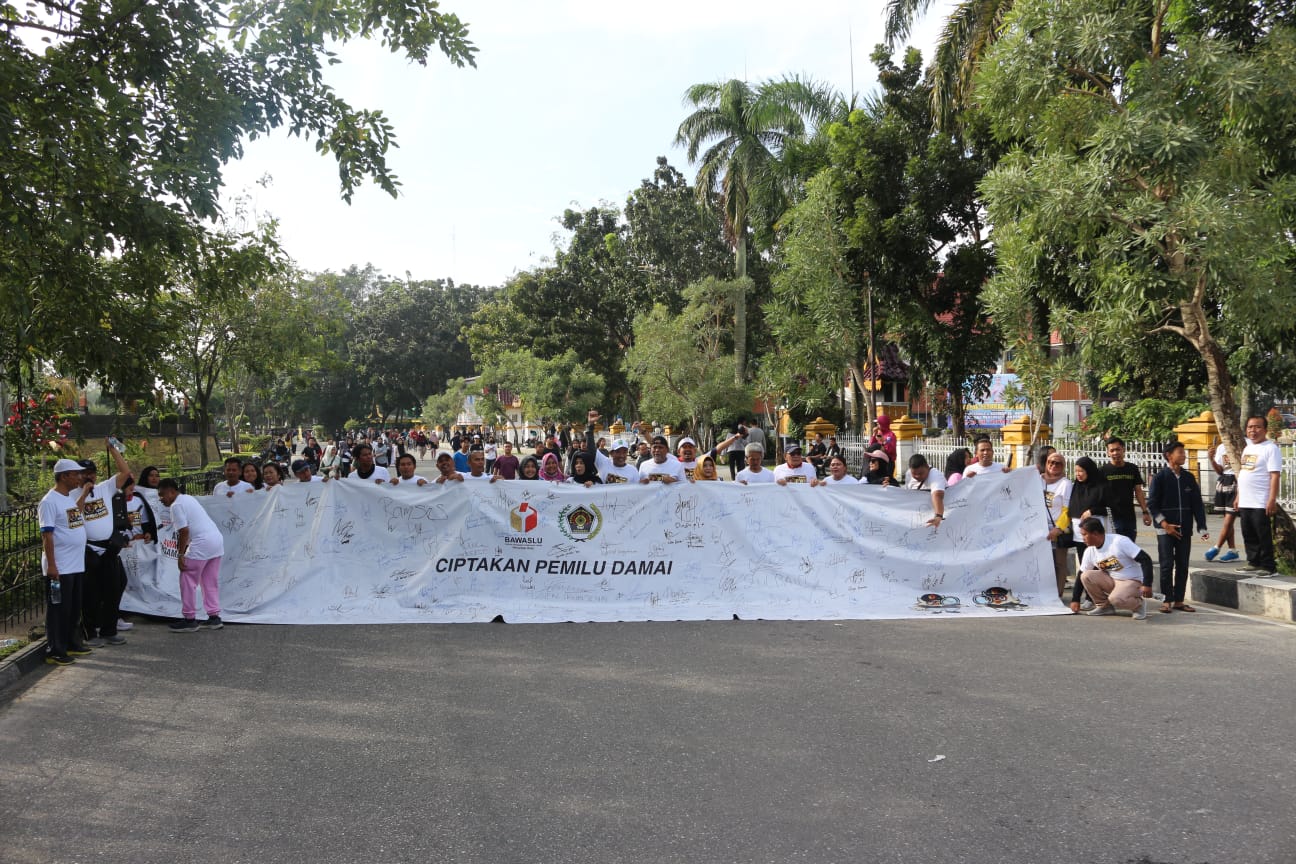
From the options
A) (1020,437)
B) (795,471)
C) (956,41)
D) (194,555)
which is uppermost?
(956,41)

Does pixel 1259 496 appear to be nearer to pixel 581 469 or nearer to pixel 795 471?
pixel 795 471

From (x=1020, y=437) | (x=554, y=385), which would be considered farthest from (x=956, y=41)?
(x=554, y=385)

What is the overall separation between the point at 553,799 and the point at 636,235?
46.0 m

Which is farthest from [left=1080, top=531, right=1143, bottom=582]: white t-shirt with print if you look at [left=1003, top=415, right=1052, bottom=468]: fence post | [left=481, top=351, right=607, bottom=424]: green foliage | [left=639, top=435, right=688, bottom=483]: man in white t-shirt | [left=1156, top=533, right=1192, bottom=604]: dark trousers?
[left=481, top=351, right=607, bottom=424]: green foliage

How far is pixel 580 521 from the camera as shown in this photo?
1020 cm

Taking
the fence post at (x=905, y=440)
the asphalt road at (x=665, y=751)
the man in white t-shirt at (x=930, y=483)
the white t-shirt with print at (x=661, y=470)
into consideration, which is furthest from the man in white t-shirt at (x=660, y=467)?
the fence post at (x=905, y=440)

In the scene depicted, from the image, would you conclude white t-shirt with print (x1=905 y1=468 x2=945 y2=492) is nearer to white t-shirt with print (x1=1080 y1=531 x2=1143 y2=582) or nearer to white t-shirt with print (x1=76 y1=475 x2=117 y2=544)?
white t-shirt with print (x1=1080 y1=531 x2=1143 y2=582)

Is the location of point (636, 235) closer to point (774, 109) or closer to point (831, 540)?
point (774, 109)

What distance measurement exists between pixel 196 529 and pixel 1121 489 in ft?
27.9

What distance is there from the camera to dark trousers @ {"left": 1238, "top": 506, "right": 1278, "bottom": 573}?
34.6 feet

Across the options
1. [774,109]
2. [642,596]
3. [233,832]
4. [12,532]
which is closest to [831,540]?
[642,596]

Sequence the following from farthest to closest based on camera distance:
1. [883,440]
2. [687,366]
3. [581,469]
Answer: [687,366], [883,440], [581,469]

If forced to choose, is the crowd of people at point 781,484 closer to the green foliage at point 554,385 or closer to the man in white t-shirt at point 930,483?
the man in white t-shirt at point 930,483

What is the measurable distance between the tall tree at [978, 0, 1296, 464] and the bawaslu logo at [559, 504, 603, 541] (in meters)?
6.46
